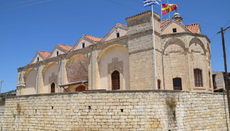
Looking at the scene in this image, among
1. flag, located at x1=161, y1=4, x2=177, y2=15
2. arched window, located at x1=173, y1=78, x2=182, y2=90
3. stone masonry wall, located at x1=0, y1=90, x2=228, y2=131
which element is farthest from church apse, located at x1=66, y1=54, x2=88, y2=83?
arched window, located at x1=173, y1=78, x2=182, y2=90

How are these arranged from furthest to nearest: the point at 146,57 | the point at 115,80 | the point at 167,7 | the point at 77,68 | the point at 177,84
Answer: the point at 77,68, the point at 115,80, the point at 167,7, the point at 177,84, the point at 146,57

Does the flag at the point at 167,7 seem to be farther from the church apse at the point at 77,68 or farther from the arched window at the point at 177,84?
the church apse at the point at 77,68

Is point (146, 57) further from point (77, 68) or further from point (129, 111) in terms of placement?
point (77, 68)

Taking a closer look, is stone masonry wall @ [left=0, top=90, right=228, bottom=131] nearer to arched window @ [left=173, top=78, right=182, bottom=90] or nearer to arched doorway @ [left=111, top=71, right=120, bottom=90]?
arched window @ [left=173, top=78, right=182, bottom=90]

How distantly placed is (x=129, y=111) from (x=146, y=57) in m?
6.79

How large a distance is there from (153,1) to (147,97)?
29.5ft

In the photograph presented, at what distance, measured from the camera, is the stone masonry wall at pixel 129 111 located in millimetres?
12609

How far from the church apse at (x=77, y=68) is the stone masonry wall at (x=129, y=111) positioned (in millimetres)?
9764

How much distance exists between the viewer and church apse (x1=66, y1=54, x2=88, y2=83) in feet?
81.5

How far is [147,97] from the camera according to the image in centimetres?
1289

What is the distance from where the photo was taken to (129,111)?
41.6ft

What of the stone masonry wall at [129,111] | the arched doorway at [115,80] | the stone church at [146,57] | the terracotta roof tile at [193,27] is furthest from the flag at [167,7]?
the stone masonry wall at [129,111]

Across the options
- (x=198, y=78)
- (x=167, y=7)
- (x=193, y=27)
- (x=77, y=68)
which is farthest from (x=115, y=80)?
(x=193, y=27)

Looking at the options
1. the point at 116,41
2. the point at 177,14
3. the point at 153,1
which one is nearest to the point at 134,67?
the point at 116,41
